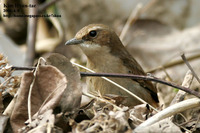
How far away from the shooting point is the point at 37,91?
3074 mm

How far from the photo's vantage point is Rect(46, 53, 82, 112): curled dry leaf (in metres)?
2.99

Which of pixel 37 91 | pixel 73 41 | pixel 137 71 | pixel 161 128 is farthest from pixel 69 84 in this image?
pixel 137 71

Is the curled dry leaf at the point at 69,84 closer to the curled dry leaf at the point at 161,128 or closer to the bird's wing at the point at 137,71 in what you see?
the curled dry leaf at the point at 161,128

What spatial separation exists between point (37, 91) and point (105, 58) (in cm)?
164

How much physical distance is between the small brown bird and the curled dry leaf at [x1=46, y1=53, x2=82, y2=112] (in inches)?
46.0

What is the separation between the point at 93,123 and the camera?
2855 millimetres

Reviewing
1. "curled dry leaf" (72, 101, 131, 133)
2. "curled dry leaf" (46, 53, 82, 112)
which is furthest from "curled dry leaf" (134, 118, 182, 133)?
"curled dry leaf" (46, 53, 82, 112)

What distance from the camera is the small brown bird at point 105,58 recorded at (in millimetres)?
4465

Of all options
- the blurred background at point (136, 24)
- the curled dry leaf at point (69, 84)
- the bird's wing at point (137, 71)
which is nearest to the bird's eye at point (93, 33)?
the bird's wing at point (137, 71)

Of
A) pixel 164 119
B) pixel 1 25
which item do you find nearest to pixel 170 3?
pixel 1 25

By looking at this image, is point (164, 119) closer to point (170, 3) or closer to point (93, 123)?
point (93, 123)

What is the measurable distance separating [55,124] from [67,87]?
30 centimetres

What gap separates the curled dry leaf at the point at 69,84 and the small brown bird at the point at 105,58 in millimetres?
1168

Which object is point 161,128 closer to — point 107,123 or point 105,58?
point 107,123
